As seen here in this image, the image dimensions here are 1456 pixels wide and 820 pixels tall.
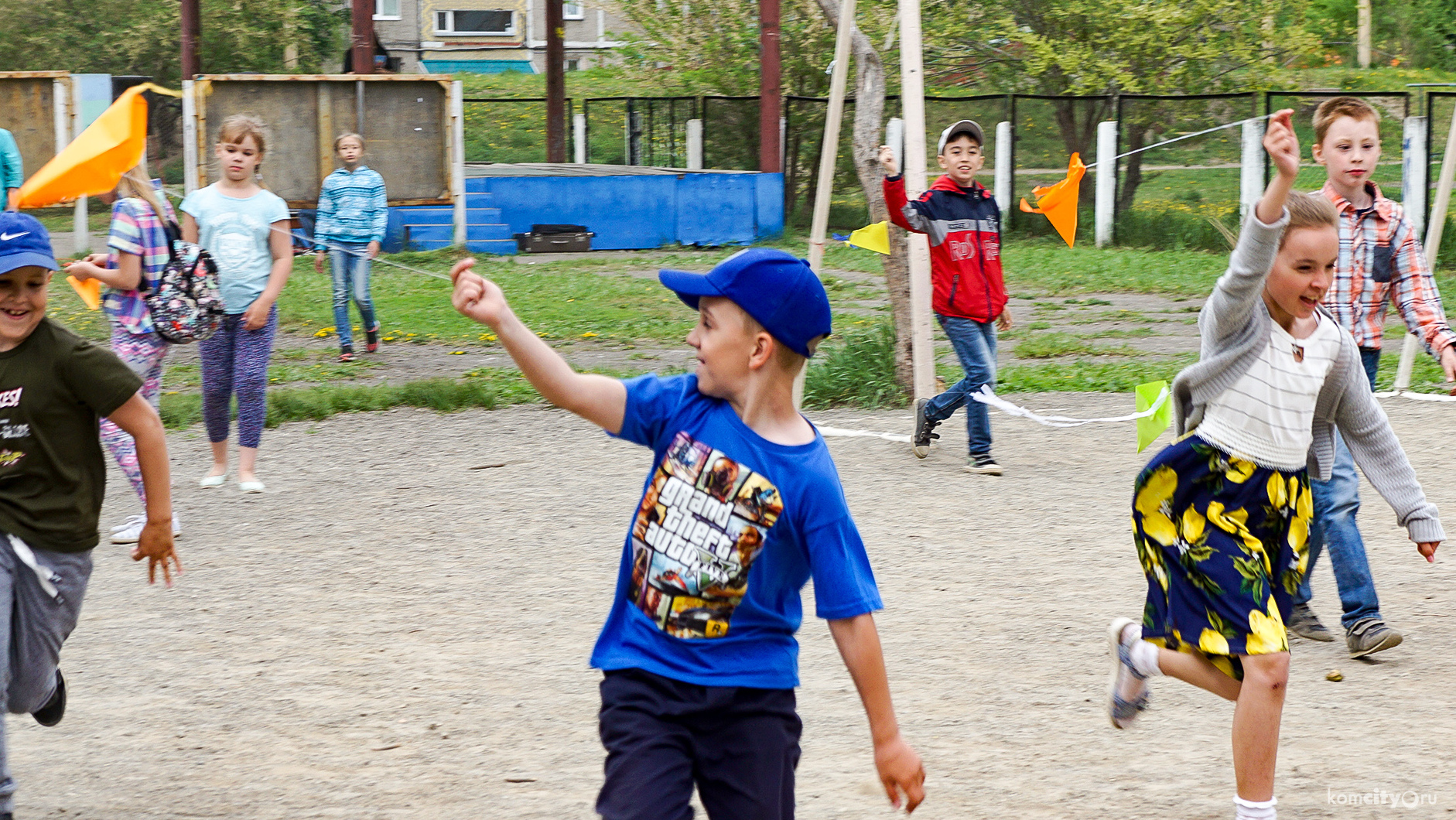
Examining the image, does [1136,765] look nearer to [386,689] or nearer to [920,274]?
[386,689]

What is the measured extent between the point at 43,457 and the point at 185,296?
284 cm

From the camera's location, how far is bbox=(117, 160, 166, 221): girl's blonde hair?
20.3ft

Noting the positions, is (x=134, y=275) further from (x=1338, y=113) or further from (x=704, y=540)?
(x=1338, y=113)

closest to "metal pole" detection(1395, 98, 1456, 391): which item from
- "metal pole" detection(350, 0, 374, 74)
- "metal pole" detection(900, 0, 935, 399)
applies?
"metal pole" detection(900, 0, 935, 399)

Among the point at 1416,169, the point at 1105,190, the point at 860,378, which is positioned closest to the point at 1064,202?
the point at 860,378

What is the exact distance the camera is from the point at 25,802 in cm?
366

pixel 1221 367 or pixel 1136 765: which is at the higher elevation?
pixel 1221 367

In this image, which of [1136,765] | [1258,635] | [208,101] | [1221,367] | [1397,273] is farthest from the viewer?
[208,101]

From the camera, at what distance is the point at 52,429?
341 cm

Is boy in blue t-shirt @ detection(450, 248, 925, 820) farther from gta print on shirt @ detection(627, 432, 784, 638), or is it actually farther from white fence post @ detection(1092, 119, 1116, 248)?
white fence post @ detection(1092, 119, 1116, 248)

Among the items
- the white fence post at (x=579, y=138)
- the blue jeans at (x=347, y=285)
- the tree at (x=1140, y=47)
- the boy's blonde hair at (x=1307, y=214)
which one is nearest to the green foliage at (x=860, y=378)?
the blue jeans at (x=347, y=285)

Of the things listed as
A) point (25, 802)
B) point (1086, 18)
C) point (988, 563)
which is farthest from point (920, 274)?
point (1086, 18)

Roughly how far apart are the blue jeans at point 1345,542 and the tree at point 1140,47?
18166 mm

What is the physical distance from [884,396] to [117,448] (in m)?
5.12
